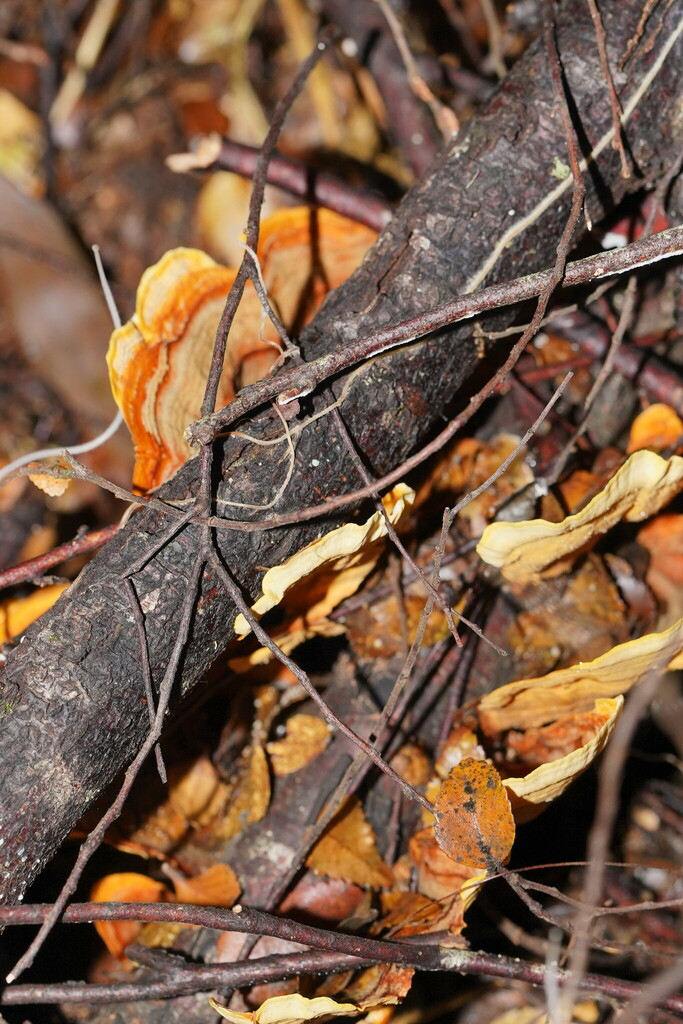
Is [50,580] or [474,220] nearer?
[474,220]

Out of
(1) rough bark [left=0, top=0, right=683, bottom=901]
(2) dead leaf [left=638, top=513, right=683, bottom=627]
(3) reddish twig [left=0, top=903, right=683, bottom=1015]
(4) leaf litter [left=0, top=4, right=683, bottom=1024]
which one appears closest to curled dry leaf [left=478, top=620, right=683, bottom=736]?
(4) leaf litter [left=0, top=4, right=683, bottom=1024]

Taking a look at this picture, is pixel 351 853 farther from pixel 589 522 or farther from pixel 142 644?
pixel 589 522

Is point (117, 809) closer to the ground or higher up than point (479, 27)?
closer to the ground

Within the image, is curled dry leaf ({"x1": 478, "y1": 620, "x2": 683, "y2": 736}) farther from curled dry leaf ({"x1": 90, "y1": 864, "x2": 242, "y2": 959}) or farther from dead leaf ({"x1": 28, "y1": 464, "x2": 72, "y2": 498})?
dead leaf ({"x1": 28, "y1": 464, "x2": 72, "y2": 498})

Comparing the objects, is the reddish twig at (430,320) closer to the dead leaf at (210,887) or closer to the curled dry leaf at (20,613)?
the curled dry leaf at (20,613)

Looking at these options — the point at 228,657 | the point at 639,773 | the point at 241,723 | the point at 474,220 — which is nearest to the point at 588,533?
the point at 474,220

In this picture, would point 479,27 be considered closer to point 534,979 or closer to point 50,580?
point 50,580

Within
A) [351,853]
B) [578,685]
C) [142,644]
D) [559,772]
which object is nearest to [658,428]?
[578,685]
